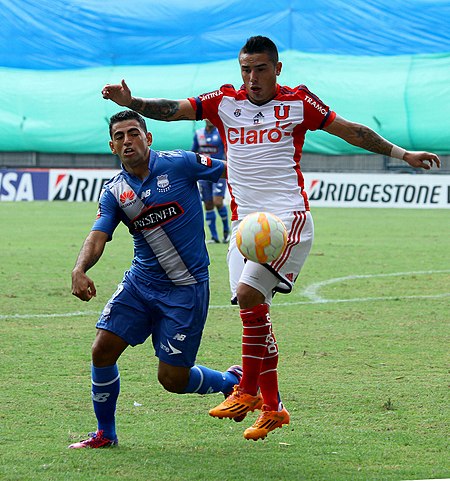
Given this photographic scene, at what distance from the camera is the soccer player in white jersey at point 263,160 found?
5.66 metres

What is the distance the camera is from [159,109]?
6.04m

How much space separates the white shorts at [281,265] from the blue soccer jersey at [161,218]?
0.78 feet

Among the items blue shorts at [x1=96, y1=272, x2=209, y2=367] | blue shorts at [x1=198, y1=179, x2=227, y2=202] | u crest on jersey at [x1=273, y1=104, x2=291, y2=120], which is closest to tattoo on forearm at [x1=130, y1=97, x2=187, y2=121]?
u crest on jersey at [x1=273, y1=104, x2=291, y2=120]

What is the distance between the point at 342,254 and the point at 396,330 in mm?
6531

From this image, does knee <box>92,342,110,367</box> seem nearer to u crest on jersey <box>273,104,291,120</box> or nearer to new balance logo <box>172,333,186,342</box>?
new balance logo <box>172,333,186,342</box>

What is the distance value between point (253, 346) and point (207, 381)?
0.35 meters

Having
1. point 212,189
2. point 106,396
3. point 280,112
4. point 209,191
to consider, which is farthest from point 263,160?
point 212,189

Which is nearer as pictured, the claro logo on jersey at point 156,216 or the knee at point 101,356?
the knee at point 101,356

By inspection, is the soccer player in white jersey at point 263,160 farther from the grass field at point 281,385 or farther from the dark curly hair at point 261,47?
the grass field at point 281,385

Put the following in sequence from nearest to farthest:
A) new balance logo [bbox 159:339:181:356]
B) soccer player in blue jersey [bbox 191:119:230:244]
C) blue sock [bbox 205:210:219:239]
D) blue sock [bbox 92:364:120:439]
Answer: blue sock [bbox 92:364:120:439] < new balance logo [bbox 159:339:181:356] < blue sock [bbox 205:210:219:239] < soccer player in blue jersey [bbox 191:119:230:244]

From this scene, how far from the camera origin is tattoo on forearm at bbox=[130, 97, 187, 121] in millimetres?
5959

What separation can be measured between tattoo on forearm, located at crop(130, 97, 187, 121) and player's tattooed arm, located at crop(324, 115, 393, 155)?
2.98 ft

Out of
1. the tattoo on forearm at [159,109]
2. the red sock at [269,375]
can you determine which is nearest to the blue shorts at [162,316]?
the red sock at [269,375]

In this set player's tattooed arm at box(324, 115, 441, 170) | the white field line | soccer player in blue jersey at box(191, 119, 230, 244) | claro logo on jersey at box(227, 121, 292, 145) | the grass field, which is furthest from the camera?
soccer player in blue jersey at box(191, 119, 230, 244)
